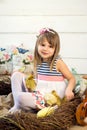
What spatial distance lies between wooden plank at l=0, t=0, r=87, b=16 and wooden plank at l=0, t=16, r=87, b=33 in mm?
40

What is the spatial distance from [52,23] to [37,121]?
4.40 ft

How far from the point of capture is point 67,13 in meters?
2.36

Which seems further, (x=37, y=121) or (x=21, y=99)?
(x=21, y=99)

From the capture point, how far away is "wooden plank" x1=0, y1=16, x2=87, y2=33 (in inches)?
93.0

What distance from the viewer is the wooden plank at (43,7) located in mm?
2344

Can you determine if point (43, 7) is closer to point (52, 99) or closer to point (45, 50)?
point (45, 50)

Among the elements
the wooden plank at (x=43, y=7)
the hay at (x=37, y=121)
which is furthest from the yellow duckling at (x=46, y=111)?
the wooden plank at (x=43, y=7)

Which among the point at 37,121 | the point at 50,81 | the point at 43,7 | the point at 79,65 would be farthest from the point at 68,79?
the point at 43,7

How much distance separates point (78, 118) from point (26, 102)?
0.26 metres

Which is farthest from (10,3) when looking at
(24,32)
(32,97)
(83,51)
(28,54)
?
(32,97)

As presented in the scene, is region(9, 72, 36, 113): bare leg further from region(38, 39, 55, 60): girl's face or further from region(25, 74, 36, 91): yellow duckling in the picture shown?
region(38, 39, 55, 60): girl's face

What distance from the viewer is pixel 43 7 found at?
2.39m

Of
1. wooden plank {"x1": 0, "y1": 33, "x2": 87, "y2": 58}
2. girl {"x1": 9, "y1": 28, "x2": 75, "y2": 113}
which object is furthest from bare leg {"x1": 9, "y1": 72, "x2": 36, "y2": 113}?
wooden plank {"x1": 0, "y1": 33, "x2": 87, "y2": 58}

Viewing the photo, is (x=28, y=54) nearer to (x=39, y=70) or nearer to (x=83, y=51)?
(x=83, y=51)
